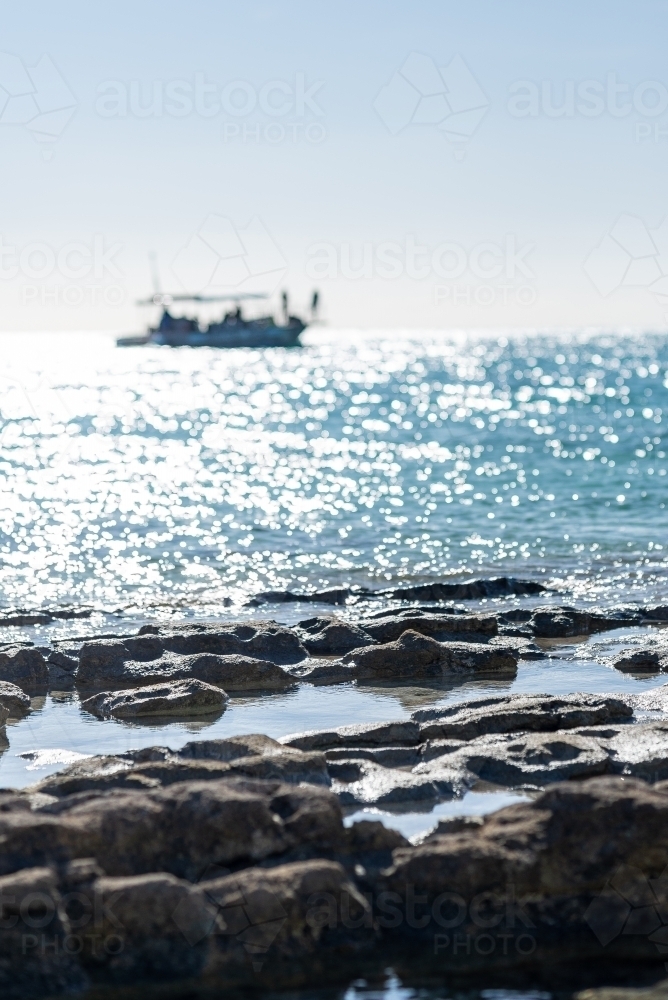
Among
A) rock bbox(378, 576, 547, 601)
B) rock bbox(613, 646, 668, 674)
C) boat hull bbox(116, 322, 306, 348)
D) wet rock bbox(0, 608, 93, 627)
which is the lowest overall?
rock bbox(613, 646, 668, 674)

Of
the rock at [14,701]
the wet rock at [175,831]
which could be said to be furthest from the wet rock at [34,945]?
the rock at [14,701]

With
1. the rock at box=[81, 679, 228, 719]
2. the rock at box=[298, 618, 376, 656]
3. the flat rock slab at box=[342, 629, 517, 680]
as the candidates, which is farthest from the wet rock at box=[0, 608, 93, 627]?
the flat rock slab at box=[342, 629, 517, 680]

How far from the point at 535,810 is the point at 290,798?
1.42 metres

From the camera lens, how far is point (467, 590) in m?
18.4

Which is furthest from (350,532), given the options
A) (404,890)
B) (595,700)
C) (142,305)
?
(142,305)

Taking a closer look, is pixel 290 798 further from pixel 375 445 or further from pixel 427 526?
pixel 375 445

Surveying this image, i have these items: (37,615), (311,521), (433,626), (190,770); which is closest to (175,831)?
(190,770)

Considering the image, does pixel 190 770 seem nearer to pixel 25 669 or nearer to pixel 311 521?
pixel 25 669

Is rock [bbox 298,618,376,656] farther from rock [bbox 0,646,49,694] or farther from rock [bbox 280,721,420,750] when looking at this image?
rock [bbox 280,721,420,750]

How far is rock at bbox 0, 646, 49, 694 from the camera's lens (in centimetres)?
1286

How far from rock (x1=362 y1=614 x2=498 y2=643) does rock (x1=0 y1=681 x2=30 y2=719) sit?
173 inches

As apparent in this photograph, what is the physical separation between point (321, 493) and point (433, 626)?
18.3 metres

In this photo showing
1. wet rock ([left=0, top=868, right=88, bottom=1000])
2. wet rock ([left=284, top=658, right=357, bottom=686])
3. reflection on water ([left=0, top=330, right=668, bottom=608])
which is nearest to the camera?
wet rock ([left=0, top=868, right=88, bottom=1000])

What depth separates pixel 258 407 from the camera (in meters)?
70.9
